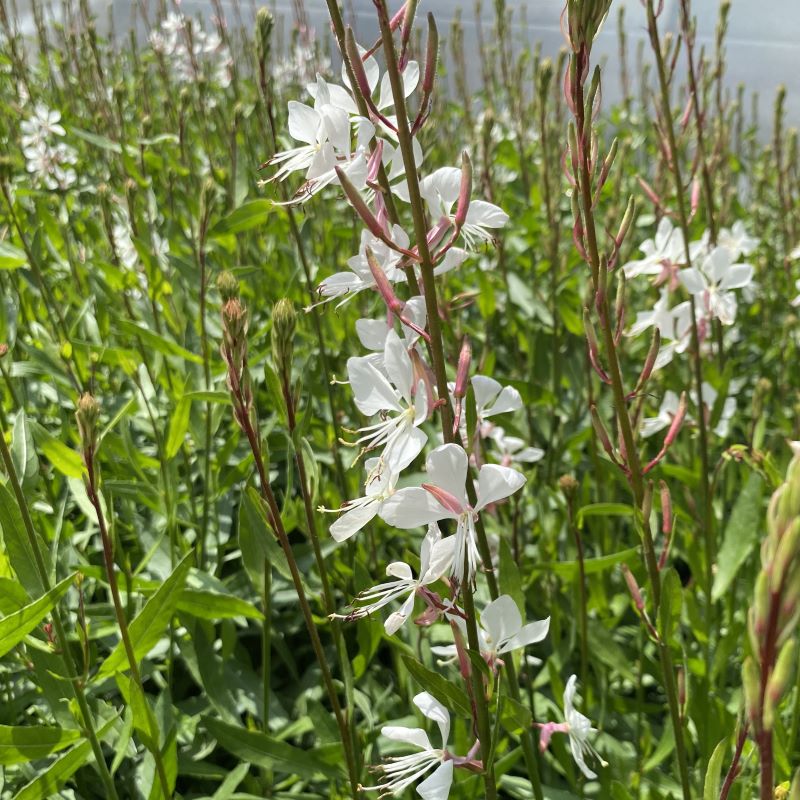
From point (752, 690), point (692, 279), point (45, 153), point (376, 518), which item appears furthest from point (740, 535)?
point (45, 153)

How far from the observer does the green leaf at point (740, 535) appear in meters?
1.45

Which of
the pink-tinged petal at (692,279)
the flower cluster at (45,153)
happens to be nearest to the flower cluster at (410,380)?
the pink-tinged petal at (692,279)

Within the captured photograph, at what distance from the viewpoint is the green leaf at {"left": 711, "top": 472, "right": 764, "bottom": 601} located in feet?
4.75

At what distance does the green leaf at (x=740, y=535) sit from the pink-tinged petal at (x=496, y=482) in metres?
0.89

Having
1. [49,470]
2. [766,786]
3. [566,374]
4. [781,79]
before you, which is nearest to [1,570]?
[49,470]

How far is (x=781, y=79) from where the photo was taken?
661 centimetres

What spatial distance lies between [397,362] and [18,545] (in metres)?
0.54

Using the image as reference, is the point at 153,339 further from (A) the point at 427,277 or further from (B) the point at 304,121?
(A) the point at 427,277

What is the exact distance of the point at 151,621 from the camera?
972 millimetres

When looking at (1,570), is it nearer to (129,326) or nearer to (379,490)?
(129,326)

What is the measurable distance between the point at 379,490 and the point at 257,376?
105 cm

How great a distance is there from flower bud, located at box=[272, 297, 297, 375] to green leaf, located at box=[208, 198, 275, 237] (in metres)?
0.58

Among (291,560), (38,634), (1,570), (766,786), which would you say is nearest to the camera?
(766,786)

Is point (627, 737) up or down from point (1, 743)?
down
